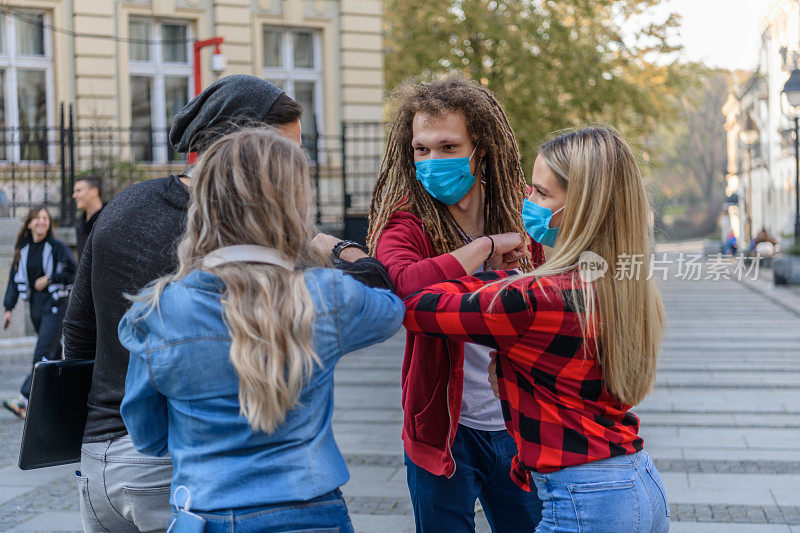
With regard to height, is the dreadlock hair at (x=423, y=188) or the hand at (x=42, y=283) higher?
the dreadlock hair at (x=423, y=188)

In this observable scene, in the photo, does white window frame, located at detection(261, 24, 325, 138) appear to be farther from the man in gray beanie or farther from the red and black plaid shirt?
the red and black plaid shirt

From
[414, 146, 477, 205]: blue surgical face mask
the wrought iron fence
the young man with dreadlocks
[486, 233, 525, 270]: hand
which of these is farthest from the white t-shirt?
the wrought iron fence

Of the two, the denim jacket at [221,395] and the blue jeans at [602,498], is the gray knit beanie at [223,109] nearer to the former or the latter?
the denim jacket at [221,395]

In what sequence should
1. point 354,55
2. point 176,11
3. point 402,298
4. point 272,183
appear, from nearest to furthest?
point 272,183, point 402,298, point 176,11, point 354,55

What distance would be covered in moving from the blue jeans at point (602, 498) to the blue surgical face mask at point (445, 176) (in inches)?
37.6

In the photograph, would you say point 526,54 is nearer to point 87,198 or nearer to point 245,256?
point 87,198

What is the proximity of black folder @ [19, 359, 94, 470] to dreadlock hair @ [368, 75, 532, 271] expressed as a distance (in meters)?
0.90

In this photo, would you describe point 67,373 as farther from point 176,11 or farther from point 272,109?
point 176,11

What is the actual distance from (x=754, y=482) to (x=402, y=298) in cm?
430

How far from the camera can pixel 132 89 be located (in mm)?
18031

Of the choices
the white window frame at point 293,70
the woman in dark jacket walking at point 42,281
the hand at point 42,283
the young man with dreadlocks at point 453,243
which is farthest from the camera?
the white window frame at point 293,70

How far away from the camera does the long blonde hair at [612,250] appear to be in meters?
2.17

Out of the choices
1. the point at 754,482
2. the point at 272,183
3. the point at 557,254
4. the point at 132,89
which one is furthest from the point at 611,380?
the point at 132,89

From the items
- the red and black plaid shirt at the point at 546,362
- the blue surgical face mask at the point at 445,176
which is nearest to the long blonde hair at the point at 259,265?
the red and black plaid shirt at the point at 546,362
